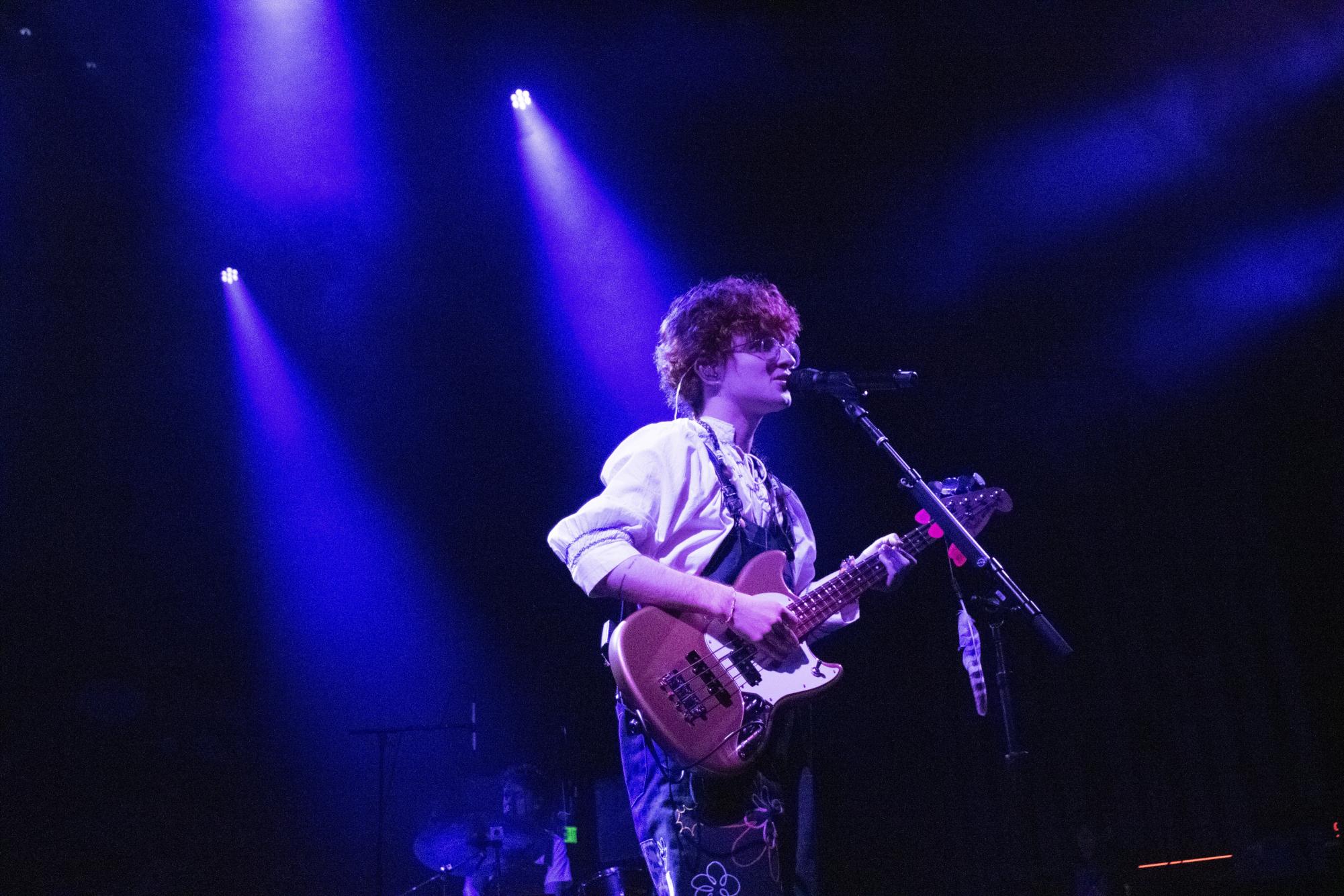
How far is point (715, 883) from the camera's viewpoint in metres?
2.01

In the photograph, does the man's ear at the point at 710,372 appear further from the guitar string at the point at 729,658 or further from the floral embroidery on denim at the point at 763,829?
the floral embroidery on denim at the point at 763,829

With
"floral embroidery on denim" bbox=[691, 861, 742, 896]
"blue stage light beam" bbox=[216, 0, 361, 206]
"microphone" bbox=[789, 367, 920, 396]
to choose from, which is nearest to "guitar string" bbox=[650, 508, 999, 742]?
"floral embroidery on denim" bbox=[691, 861, 742, 896]

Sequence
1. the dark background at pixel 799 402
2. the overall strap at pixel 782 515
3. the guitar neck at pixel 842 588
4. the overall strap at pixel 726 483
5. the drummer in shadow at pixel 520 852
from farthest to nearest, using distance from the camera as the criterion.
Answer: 1. the drummer in shadow at pixel 520 852
2. the dark background at pixel 799 402
3. the overall strap at pixel 782 515
4. the overall strap at pixel 726 483
5. the guitar neck at pixel 842 588

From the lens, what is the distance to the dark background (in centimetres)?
582

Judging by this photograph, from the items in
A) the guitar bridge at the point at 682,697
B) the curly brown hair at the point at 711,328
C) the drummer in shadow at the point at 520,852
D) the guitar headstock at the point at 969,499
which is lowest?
the drummer in shadow at the point at 520,852

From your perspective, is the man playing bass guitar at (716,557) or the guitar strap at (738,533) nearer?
the man playing bass guitar at (716,557)

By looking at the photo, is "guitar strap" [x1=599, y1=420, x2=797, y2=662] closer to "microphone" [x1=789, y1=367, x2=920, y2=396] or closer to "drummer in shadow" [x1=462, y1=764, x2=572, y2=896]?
"microphone" [x1=789, y1=367, x2=920, y2=396]

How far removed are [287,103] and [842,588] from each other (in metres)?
5.81

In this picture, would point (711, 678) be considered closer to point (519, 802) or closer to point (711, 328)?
point (711, 328)

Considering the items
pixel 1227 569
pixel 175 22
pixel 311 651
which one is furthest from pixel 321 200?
pixel 1227 569

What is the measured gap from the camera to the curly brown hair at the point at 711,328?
121 inches

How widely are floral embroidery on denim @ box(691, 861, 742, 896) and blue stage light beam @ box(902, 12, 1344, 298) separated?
5.23 meters

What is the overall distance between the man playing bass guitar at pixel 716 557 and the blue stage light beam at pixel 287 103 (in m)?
4.52

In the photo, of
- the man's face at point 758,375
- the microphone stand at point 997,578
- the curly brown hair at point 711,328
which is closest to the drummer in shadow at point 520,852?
the microphone stand at point 997,578
